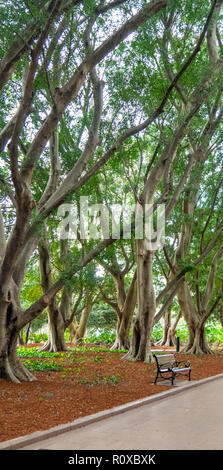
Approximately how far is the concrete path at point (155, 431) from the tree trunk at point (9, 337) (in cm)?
333

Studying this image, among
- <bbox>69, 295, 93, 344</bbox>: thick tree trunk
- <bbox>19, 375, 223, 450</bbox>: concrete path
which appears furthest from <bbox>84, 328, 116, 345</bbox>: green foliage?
<bbox>19, 375, 223, 450</bbox>: concrete path

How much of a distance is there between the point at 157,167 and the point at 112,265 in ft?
25.1

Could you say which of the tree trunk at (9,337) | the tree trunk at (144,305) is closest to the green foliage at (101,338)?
the tree trunk at (144,305)

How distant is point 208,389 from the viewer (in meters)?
11.5

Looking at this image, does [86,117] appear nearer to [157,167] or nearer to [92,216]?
[157,167]

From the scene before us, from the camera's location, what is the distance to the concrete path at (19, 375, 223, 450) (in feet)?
18.5

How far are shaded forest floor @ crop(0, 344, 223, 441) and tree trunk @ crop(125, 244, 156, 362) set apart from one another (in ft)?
3.16

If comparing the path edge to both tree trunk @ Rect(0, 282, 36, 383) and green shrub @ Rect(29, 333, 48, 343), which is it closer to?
tree trunk @ Rect(0, 282, 36, 383)

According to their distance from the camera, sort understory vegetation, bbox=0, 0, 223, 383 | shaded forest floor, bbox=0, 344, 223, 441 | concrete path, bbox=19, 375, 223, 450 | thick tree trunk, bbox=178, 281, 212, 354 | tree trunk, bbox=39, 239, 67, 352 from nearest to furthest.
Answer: concrete path, bbox=19, 375, 223, 450, shaded forest floor, bbox=0, 344, 223, 441, understory vegetation, bbox=0, 0, 223, 383, tree trunk, bbox=39, 239, 67, 352, thick tree trunk, bbox=178, 281, 212, 354

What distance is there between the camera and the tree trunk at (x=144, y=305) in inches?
655

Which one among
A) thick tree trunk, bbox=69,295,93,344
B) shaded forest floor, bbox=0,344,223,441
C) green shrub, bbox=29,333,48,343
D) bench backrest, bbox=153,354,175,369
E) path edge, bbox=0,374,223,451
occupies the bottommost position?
path edge, bbox=0,374,223,451

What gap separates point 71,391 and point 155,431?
3520mm

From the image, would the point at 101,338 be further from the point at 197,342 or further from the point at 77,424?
the point at 77,424
